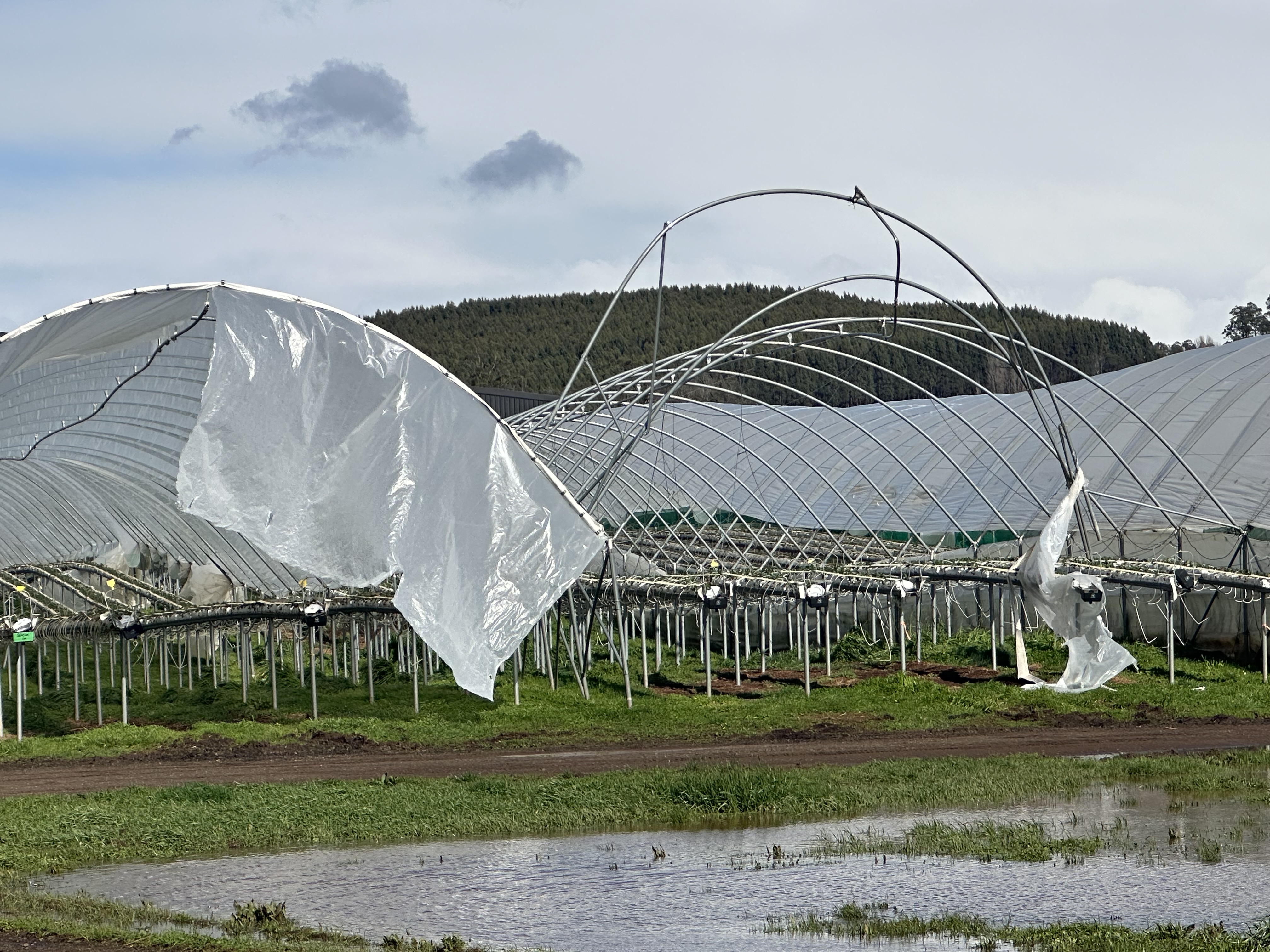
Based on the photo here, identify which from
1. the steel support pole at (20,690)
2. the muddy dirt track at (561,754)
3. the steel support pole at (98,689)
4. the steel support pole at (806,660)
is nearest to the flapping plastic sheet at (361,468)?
the muddy dirt track at (561,754)

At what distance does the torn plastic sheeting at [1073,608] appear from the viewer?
27.6 metres

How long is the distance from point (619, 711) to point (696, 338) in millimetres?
104441

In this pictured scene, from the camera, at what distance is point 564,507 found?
82.6 feet

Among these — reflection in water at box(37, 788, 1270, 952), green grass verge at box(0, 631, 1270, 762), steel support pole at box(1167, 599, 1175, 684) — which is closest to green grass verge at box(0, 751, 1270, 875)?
reflection in water at box(37, 788, 1270, 952)

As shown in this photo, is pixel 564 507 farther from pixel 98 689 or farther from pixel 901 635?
pixel 98 689

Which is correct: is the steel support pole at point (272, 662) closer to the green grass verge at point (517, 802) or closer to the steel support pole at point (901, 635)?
the green grass verge at point (517, 802)

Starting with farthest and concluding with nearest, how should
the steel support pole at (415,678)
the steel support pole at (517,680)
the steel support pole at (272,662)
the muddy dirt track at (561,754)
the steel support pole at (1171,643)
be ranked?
the steel support pole at (1171,643) < the steel support pole at (272,662) < the steel support pole at (415,678) < the steel support pole at (517,680) < the muddy dirt track at (561,754)

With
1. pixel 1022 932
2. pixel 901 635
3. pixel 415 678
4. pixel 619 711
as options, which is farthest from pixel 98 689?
pixel 1022 932

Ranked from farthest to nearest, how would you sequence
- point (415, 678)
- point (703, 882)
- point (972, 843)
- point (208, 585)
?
point (208, 585), point (415, 678), point (972, 843), point (703, 882)

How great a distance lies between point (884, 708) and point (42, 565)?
83.1 feet

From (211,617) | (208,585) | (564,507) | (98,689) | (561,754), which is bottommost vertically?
(561,754)

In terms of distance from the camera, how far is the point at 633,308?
13338cm

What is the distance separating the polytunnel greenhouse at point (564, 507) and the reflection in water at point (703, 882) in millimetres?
8628

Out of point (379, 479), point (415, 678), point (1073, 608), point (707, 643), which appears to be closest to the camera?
point (379, 479)
